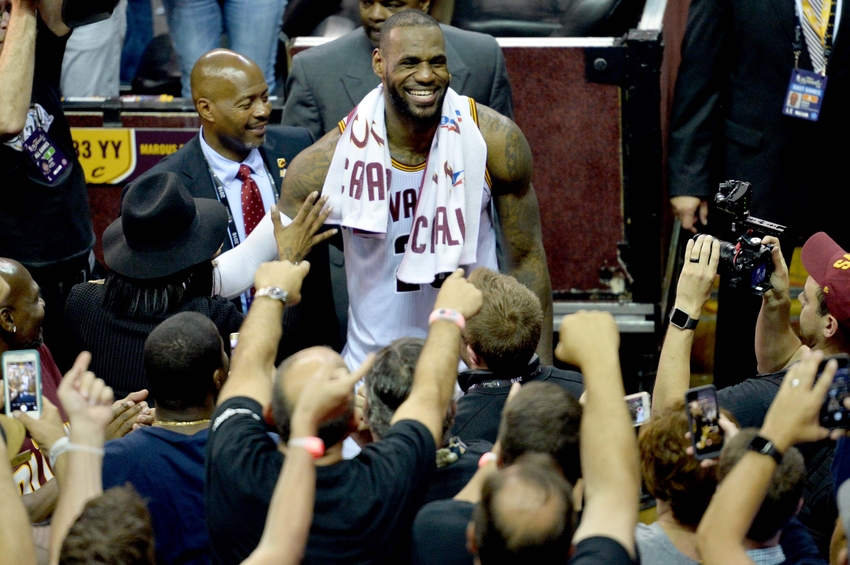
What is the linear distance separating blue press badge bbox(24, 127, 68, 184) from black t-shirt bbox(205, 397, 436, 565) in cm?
206

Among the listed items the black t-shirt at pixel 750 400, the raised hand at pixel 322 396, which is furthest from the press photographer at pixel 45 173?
the black t-shirt at pixel 750 400

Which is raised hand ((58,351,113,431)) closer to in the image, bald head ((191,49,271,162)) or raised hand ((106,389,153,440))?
raised hand ((106,389,153,440))

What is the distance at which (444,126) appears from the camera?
3.70m

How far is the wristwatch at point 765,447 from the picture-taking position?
81.0 inches

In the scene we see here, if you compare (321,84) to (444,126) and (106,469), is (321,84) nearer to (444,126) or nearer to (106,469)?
(444,126)

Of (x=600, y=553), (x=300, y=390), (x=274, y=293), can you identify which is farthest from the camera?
(x=274, y=293)

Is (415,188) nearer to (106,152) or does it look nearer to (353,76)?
(353,76)

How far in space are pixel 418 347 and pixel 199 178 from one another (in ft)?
6.31

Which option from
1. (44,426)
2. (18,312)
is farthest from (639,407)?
(18,312)

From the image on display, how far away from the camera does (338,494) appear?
2.12m

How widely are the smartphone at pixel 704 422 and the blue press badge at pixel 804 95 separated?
2.49 meters

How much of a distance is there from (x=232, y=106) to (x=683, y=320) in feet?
6.83

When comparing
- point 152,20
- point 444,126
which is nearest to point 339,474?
point 444,126

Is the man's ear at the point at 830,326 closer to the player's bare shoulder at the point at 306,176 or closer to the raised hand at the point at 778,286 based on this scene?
the raised hand at the point at 778,286
